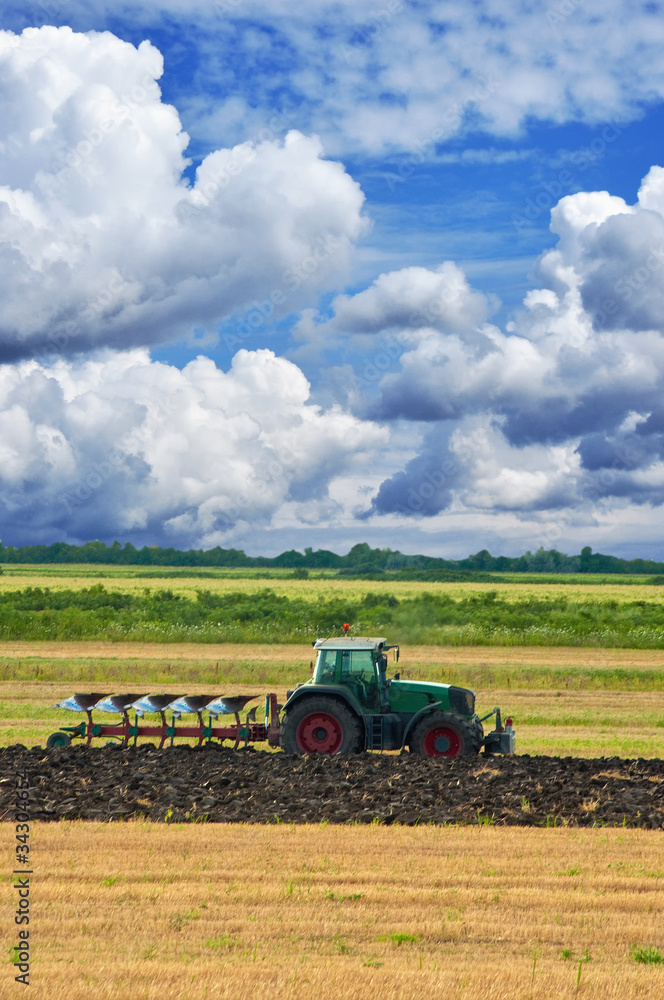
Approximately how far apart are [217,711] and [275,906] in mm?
7959

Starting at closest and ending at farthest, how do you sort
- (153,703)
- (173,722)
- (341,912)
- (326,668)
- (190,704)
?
(341,912) < (326,668) < (173,722) < (190,704) < (153,703)

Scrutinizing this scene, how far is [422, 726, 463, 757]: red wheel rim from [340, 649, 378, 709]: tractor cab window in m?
1.04

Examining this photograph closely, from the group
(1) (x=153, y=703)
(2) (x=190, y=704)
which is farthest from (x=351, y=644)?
(1) (x=153, y=703)

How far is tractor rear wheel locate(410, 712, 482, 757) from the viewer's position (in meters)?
16.2

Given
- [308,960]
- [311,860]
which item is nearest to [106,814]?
[311,860]

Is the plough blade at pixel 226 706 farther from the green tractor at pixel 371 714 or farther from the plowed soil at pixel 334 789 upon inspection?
the green tractor at pixel 371 714

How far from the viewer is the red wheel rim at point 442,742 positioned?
1623cm

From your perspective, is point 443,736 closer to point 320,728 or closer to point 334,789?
point 320,728

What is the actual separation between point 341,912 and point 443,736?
7492mm

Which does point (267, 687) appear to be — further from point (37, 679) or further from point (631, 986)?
point (631, 986)

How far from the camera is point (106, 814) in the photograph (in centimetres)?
1284

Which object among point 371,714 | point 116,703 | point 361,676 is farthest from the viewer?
point 116,703

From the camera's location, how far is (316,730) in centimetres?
1652

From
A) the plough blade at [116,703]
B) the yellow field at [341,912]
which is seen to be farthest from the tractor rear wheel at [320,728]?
the yellow field at [341,912]
